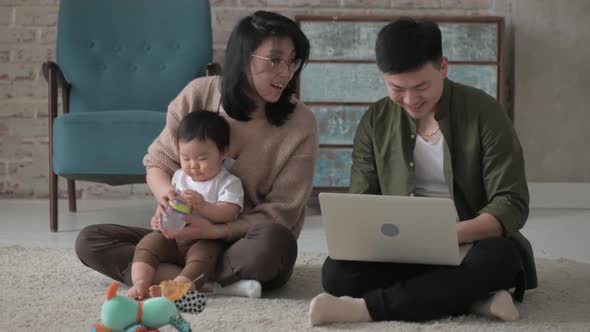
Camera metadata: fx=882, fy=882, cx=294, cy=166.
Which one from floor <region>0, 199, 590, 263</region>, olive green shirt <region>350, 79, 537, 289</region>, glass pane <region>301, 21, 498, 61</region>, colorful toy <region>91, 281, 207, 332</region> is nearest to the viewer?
colorful toy <region>91, 281, 207, 332</region>

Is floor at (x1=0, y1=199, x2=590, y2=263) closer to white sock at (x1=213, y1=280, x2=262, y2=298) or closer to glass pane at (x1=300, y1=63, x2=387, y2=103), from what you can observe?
glass pane at (x1=300, y1=63, x2=387, y2=103)

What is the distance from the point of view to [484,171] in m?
1.98

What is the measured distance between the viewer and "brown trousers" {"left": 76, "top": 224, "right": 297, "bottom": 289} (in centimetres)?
210

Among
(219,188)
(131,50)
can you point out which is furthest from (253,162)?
(131,50)

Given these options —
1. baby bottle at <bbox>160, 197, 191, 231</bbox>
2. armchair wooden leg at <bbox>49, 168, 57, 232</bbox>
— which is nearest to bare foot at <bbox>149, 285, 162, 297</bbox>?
baby bottle at <bbox>160, 197, 191, 231</bbox>

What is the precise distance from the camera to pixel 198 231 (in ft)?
6.97

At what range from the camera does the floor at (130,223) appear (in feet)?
9.74

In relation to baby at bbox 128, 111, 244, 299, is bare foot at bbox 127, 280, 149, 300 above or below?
below

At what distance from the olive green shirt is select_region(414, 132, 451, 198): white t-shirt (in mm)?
30

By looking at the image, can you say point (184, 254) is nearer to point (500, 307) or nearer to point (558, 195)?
point (500, 307)

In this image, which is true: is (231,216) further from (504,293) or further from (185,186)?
(504,293)

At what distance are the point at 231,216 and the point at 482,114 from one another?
0.65 metres

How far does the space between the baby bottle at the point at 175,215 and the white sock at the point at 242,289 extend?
17cm

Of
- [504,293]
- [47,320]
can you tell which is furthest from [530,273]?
[47,320]
